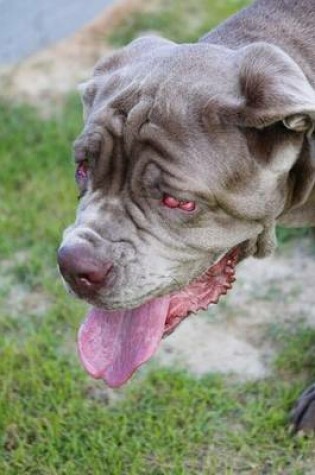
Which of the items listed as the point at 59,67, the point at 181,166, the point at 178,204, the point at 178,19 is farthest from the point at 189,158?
the point at 178,19

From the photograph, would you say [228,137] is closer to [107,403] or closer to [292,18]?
[292,18]

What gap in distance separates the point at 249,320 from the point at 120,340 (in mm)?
1262

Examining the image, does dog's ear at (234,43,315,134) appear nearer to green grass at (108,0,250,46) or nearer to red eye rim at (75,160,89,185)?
red eye rim at (75,160,89,185)

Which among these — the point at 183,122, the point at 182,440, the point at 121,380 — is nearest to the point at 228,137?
the point at 183,122

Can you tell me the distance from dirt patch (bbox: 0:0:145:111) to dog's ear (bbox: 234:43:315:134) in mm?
3488

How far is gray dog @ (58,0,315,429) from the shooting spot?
9.20 ft

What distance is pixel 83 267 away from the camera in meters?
2.81

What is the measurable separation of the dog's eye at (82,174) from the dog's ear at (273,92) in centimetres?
52

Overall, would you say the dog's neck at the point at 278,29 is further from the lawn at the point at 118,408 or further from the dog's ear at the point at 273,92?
the lawn at the point at 118,408

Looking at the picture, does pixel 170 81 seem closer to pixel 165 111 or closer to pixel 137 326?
pixel 165 111

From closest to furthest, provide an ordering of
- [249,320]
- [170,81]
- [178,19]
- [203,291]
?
[170,81] < [203,291] < [249,320] < [178,19]

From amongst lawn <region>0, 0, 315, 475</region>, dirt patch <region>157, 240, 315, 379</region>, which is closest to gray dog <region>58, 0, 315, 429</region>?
lawn <region>0, 0, 315, 475</region>

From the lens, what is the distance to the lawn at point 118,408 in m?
3.53

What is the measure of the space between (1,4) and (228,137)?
4022 mm
